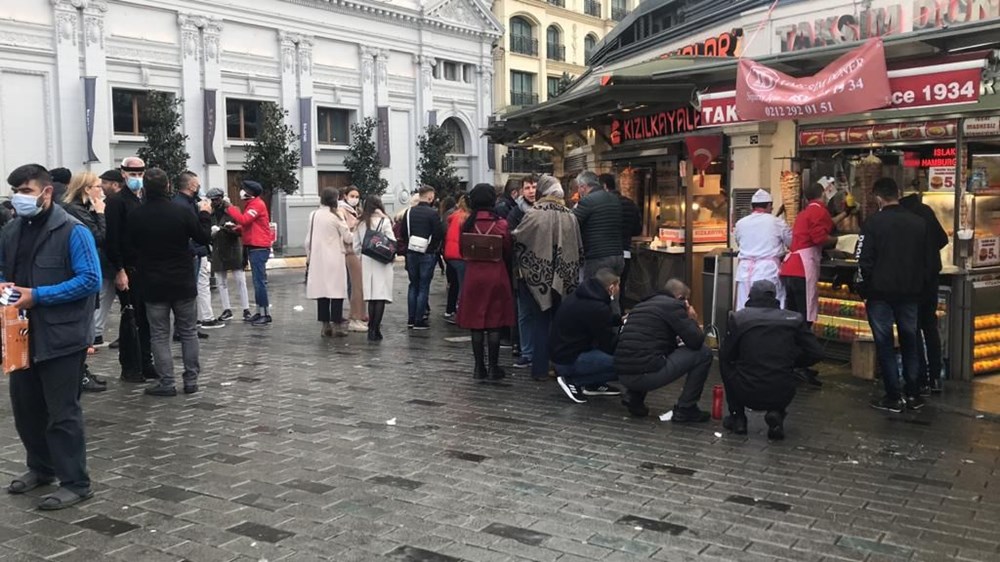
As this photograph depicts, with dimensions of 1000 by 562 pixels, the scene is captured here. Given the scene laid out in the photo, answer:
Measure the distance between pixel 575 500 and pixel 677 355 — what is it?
6.88ft

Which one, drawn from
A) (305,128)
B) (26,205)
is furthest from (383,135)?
(26,205)

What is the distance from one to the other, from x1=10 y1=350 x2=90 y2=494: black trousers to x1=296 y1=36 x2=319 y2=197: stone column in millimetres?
32201

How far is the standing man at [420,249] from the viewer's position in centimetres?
1077

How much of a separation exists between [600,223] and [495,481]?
12.5 feet

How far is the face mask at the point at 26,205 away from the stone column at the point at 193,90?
2900 centimetres

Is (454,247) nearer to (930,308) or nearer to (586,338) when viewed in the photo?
(586,338)

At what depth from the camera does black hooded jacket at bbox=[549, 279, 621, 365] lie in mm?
6809

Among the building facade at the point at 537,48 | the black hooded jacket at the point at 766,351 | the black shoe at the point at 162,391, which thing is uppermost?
the building facade at the point at 537,48

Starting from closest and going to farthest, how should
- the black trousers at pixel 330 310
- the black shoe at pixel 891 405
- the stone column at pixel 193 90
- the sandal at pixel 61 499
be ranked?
the sandal at pixel 61 499 → the black shoe at pixel 891 405 → the black trousers at pixel 330 310 → the stone column at pixel 193 90

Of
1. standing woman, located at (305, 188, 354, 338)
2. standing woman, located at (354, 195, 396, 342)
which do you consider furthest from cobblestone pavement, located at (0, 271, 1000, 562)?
standing woman, located at (305, 188, 354, 338)

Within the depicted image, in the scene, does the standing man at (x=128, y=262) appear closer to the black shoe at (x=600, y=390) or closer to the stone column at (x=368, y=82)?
the black shoe at (x=600, y=390)

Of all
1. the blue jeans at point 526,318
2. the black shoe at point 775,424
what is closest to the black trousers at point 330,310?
the blue jeans at point 526,318

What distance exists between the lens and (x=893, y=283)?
655 cm

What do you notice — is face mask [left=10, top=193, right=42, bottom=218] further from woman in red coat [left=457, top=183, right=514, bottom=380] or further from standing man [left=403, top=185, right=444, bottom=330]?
standing man [left=403, top=185, right=444, bottom=330]
